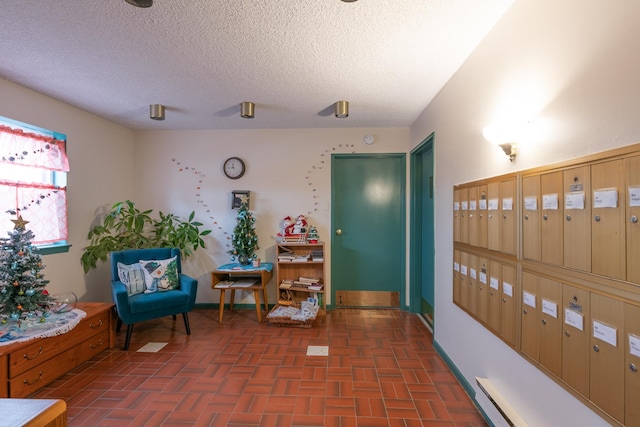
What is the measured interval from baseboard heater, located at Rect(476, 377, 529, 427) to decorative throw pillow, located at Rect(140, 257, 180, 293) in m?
2.92

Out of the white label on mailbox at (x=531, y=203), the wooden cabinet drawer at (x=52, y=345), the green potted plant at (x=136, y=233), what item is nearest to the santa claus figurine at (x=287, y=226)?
the green potted plant at (x=136, y=233)

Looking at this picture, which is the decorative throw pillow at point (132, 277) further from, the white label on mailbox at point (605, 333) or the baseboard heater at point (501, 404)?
the white label on mailbox at point (605, 333)

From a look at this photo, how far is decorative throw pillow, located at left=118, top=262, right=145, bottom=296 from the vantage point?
2998 millimetres

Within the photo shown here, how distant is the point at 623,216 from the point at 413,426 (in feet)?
5.15

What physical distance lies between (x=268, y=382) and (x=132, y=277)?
1806 mm

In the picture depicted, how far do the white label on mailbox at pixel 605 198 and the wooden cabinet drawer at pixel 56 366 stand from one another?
10.9 feet

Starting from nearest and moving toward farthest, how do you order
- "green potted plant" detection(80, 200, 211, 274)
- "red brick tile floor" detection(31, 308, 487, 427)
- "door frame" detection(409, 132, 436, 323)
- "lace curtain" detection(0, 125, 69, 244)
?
"red brick tile floor" detection(31, 308, 487, 427) → "lace curtain" detection(0, 125, 69, 244) → "green potted plant" detection(80, 200, 211, 274) → "door frame" detection(409, 132, 436, 323)

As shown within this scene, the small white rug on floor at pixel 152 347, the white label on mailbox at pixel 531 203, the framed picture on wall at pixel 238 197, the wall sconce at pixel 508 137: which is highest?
the wall sconce at pixel 508 137

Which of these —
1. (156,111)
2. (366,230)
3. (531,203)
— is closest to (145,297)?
(156,111)

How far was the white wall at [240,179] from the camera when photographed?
3.97 metres

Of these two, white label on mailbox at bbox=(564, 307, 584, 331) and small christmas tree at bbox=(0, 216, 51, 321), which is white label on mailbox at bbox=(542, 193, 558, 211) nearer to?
white label on mailbox at bbox=(564, 307, 584, 331)

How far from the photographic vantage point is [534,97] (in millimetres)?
1408

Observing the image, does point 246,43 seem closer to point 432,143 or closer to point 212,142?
point 432,143

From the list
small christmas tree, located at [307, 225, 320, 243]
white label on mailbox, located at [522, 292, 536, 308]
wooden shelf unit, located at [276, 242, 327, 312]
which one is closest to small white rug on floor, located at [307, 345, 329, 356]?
wooden shelf unit, located at [276, 242, 327, 312]
